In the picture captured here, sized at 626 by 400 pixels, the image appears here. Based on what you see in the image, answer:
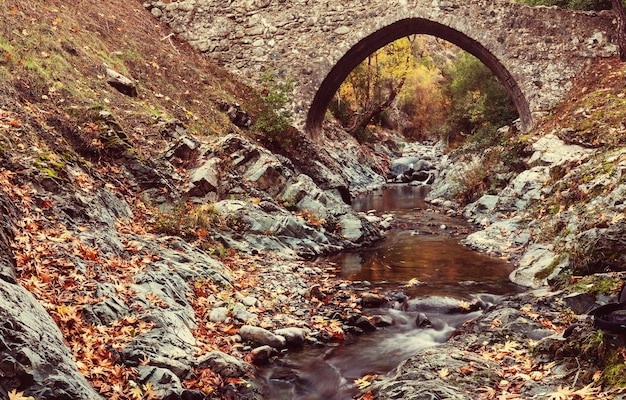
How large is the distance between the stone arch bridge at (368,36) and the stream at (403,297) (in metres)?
5.52

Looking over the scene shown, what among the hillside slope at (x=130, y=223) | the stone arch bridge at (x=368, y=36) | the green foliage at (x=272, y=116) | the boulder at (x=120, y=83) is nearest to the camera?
the hillside slope at (x=130, y=223)

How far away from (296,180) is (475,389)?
7.86 m

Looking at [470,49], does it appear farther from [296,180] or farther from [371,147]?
[371,147]

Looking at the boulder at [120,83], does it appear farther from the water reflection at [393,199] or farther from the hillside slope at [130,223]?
the water reflection at [393,199]

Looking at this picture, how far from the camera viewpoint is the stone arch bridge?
1532cm

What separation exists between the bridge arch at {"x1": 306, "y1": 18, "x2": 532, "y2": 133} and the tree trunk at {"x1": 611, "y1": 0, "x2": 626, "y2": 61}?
2868 millimetres

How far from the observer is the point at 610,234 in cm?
639

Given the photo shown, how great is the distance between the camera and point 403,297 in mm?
7520

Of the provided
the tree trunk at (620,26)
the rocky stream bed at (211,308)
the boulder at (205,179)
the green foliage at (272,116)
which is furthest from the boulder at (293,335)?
the tree trunk at (620,26)

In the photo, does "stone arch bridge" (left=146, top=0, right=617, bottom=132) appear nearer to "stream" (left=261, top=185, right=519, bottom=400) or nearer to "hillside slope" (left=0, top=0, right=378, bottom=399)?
"hillside slope" (left=0, top=0, right=378, bottom=399)

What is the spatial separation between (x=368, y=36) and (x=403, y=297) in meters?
10.7

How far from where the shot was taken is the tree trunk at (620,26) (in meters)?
14.2

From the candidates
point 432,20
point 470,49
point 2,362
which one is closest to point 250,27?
point 432,20

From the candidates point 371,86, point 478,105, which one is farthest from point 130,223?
point 371,86
